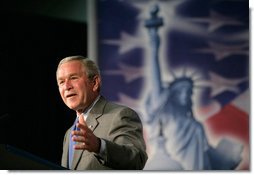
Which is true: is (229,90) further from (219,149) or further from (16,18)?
(16,18)

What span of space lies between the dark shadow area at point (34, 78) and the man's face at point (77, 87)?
166 mm

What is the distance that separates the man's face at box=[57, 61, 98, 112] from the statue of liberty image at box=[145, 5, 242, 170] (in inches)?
19.4

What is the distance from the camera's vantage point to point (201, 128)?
3250mm

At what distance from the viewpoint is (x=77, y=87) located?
2.93 meters

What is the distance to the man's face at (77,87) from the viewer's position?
290 cm

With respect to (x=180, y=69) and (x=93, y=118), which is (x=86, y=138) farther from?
(x=180, y=69)

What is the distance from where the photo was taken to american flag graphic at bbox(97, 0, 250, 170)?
3.24m

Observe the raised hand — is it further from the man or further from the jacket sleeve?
the jacket sleeve

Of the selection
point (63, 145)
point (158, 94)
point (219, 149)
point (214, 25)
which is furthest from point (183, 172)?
point (214, 25)

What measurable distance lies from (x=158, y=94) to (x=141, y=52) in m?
0.30

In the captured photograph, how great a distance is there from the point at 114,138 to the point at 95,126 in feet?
0.75

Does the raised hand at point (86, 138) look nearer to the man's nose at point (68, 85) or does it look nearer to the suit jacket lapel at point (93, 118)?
the suit jacket lapel at point (93, 118)

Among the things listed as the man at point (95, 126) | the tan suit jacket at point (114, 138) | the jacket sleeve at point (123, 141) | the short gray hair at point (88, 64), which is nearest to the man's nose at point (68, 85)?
the man at point (95, 126)

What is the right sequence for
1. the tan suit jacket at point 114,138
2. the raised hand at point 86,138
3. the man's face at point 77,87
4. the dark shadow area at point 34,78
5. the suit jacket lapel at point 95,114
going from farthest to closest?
1. the dark shadow area at point 34,78
2. the man's face at point 77,87
3. the suit jacket lapel at point 95,114
4. the tan suit jacket at point 114,138
5. the raised hand at point 86,138
